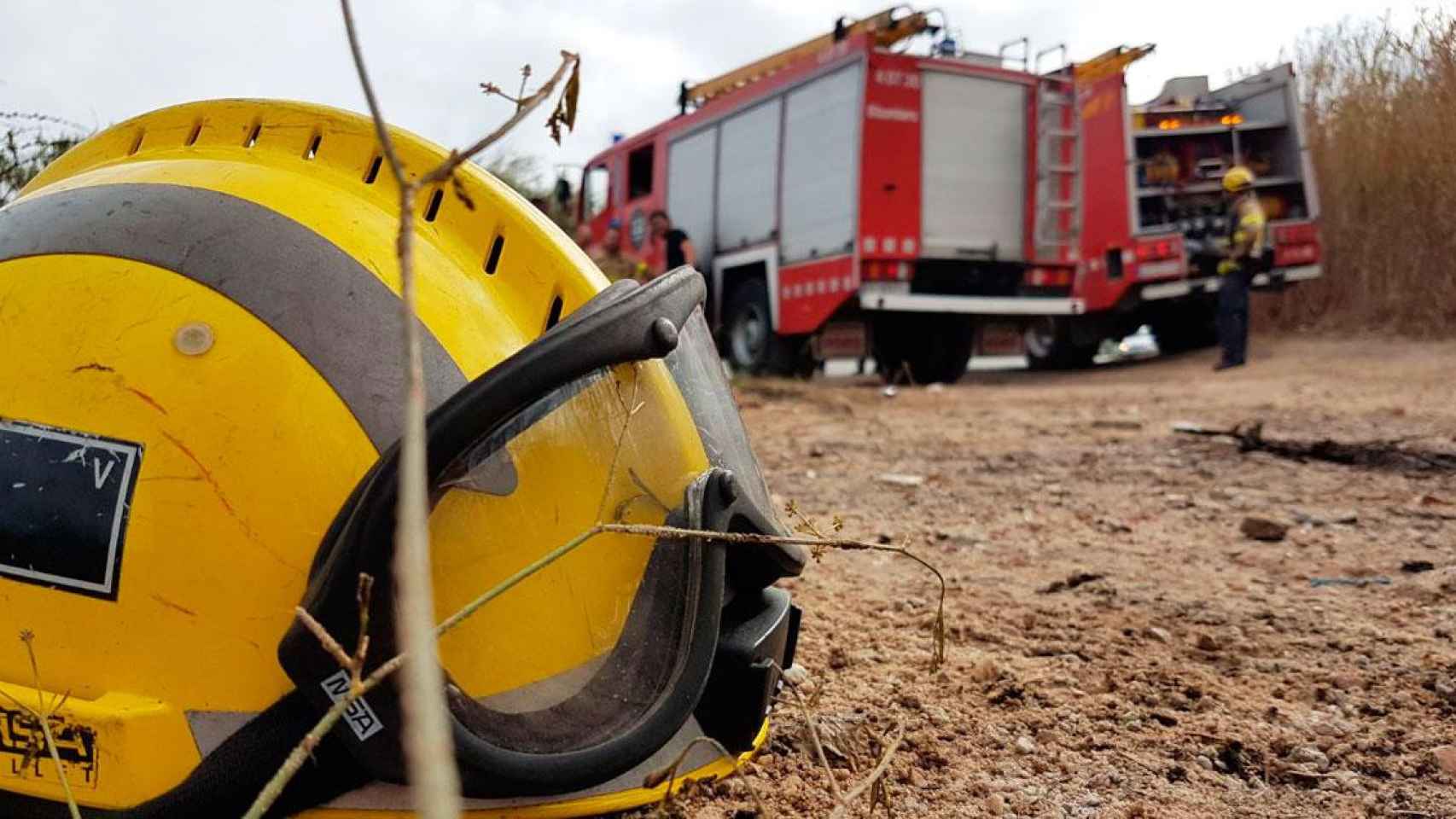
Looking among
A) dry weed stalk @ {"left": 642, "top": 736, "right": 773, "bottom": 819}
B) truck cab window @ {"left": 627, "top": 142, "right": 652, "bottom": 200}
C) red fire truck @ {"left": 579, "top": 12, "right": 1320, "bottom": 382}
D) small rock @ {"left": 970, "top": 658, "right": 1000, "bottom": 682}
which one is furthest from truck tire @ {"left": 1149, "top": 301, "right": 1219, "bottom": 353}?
dry weed stalk @ {"left": 642, "top": 736, "right": 773, "bottom": 819}

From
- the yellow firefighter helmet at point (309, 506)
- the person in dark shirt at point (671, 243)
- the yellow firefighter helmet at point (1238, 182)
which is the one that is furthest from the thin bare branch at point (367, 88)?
the yellow firefighter helmet at point (1238, 182)

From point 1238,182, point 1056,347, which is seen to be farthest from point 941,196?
point 1056,347

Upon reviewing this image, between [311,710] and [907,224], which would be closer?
[311,710]

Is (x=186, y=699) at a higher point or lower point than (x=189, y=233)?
lower

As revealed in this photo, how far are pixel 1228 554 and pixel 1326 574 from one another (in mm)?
357

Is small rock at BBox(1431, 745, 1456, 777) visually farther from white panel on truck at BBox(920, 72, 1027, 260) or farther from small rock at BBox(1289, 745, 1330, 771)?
white panel on truck at BBox(920, 72, 1027, 260)

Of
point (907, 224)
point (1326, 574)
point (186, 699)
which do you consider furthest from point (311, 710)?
point (907, 224)

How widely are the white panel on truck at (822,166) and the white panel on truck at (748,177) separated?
24 centimetres

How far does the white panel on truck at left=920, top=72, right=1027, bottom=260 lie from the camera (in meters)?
10.9

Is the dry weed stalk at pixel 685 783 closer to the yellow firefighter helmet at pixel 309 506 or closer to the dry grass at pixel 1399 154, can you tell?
the yellow firefighter helmet at pixel 309 506

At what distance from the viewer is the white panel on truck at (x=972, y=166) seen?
10.9 m

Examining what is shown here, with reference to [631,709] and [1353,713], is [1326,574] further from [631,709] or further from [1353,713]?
[631,709]

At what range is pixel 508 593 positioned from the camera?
4.67 feet

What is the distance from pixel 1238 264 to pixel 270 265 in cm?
1090
